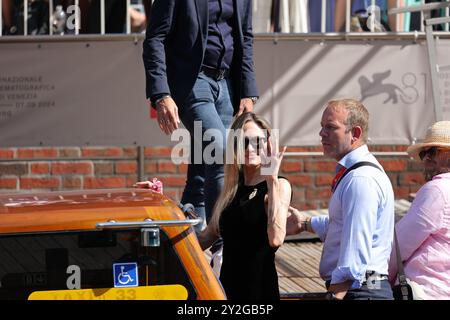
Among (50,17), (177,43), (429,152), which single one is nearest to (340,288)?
(429,152)

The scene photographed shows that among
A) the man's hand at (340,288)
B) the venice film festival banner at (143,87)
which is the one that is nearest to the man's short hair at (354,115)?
the man's hand at (340,288)

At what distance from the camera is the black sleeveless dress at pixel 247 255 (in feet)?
15.4

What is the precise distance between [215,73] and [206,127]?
1.17 feet

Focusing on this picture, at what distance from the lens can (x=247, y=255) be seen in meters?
4.73

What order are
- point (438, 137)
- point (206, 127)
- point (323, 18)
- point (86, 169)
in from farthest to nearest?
point (86, 169), point (323, 18), point (206, 127), point (438, 137)

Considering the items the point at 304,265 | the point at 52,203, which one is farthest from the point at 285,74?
the point at 52,203

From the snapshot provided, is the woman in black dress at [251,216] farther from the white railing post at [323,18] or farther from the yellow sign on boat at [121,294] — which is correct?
the white railing post at [323,18]

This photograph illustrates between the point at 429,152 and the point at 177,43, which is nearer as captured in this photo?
the point at 429,152

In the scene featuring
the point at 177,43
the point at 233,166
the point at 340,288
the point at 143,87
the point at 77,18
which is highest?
the point at 77,18

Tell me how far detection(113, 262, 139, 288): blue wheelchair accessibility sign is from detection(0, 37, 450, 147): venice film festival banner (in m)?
4.12

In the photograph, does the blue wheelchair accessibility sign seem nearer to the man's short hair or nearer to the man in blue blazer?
the man's short hair

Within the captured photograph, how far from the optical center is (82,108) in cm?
769

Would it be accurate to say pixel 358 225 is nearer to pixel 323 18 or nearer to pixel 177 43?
pixel 177 43
